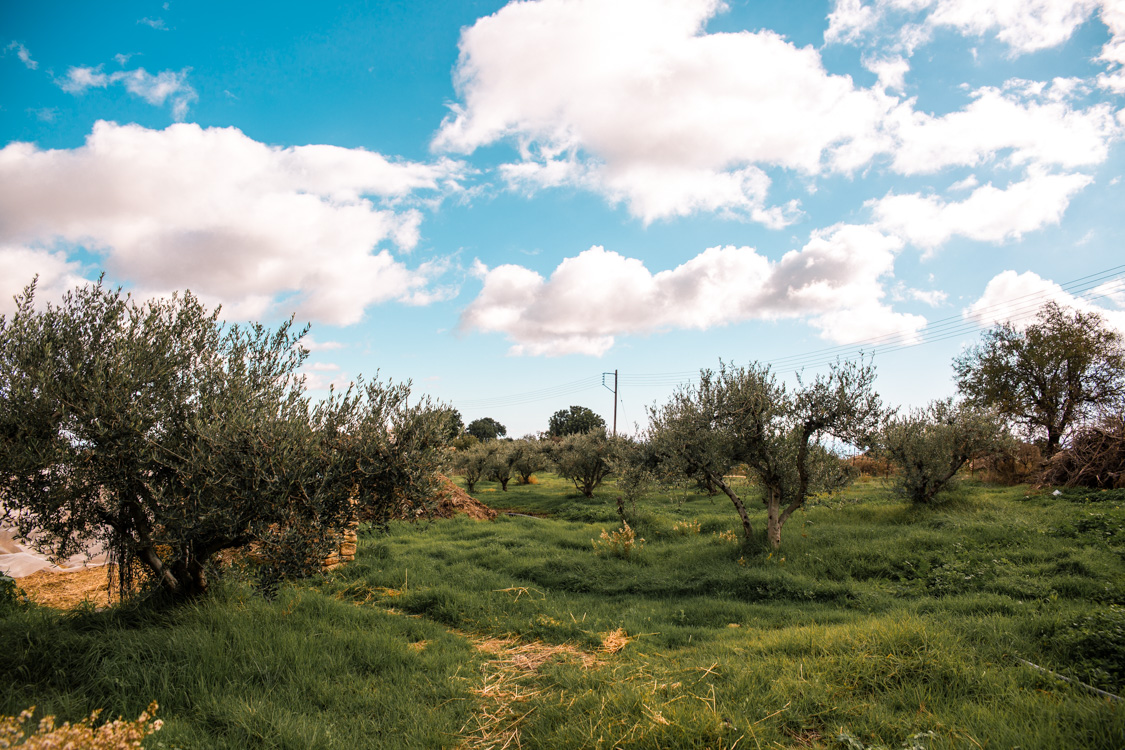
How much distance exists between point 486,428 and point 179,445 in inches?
4154

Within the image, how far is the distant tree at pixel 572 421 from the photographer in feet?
283

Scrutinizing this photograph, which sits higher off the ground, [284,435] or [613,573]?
[284,435]

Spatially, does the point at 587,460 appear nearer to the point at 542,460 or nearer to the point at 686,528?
the point at 542,460

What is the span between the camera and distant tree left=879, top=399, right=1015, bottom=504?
20.4 metres

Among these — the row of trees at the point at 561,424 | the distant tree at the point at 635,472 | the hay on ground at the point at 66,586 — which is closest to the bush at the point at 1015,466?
the distant tree at the point at 635,472

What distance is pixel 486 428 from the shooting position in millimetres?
111812

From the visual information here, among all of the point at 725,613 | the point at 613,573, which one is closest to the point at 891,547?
the point at 725,613

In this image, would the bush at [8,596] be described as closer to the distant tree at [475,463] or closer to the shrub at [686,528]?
the shrub at [686,528]

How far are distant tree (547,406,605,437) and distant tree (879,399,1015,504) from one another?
61605mm

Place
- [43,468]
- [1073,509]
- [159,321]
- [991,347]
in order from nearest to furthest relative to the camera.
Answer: [43,468] → [159,321] → [1073,509] → [991,347]

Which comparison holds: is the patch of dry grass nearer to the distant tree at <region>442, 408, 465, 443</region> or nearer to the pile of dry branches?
the distant tree at <region>442, 408, 465, 443</region>

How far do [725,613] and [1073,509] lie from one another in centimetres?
1460

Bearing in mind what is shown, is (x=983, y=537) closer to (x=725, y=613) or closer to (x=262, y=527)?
(x=725, y=613)

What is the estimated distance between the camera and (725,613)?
10.4m
